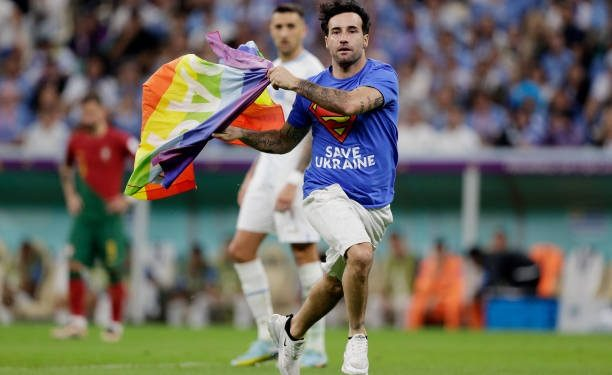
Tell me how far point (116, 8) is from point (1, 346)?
42.2 ft

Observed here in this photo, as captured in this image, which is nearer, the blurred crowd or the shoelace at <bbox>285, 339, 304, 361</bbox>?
the shoelace at <bbox>285, 339, 304, 361</bbox>

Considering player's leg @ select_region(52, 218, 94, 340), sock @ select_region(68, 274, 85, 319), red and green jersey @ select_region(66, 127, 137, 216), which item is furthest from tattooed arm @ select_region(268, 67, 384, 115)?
sock @ select_region(68, 274, 85, 319)

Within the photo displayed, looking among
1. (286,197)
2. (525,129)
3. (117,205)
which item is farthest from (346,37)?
(525,129)

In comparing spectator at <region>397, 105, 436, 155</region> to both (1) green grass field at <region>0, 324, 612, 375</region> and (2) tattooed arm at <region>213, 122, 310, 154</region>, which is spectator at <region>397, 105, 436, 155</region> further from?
(2) tattooed arm at <region>213, 122, 310, 154</region>

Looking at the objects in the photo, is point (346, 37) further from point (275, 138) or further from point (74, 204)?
point (74, 204)

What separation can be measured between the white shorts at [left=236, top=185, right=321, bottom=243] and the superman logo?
226cm

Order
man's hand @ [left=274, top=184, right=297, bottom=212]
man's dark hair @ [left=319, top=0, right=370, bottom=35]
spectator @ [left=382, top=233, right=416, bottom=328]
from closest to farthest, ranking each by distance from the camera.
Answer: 1. man's dark hair @ [left=319, top=0, right=370, bottom=35]
2. man's hand @ [left=274, top=184, right=297, bottom=212]
3. spectator @ [left=382, top=233, right=416, bottom=328]

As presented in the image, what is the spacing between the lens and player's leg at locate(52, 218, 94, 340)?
14086 mm

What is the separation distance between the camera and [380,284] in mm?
19750

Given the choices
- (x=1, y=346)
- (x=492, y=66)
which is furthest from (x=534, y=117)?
(x=1, y=346)

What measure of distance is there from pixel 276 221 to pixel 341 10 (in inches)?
106

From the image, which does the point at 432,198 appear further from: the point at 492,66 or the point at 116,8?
the point at 116,8

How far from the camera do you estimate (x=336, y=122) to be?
7.73m

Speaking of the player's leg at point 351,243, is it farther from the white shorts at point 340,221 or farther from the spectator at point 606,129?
the spectator at point 606,129
